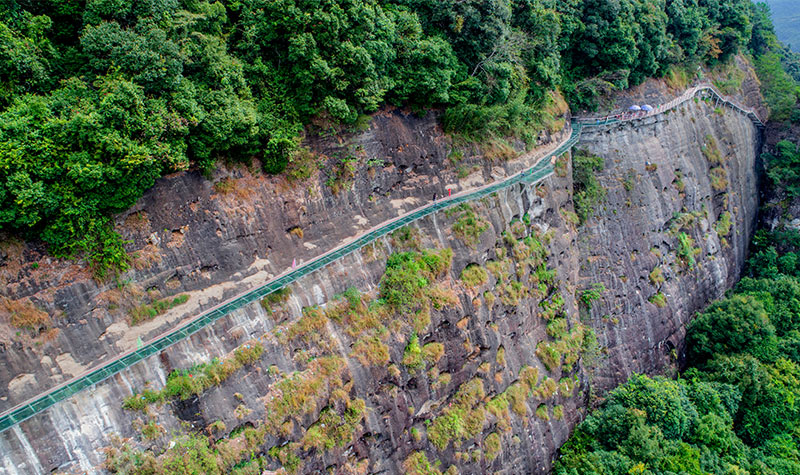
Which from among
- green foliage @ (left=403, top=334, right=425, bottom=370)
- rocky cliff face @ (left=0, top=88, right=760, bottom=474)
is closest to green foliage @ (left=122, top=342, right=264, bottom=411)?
rocky cliff face @ (left=0, top=88, right=760, bottom=474)

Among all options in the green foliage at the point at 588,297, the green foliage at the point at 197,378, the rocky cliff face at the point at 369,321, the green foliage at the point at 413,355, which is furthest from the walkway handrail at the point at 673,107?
the green foliage at the point at 197,378

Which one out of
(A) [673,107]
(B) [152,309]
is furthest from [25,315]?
(A) [673,107]

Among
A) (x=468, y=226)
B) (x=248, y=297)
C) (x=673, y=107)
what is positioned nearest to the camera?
(x=248, y=297)

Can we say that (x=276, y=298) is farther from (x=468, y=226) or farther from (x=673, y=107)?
(x=673, y=107)

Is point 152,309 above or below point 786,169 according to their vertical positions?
above

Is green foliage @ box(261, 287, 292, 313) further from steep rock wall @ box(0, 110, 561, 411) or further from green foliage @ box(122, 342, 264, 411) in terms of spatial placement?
green foliage @ box(122, 342, 264, 411)

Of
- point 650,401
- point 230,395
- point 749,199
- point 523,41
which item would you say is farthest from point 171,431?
point 749,199

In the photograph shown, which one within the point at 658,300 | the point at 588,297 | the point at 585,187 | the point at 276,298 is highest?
the point at 276,298
